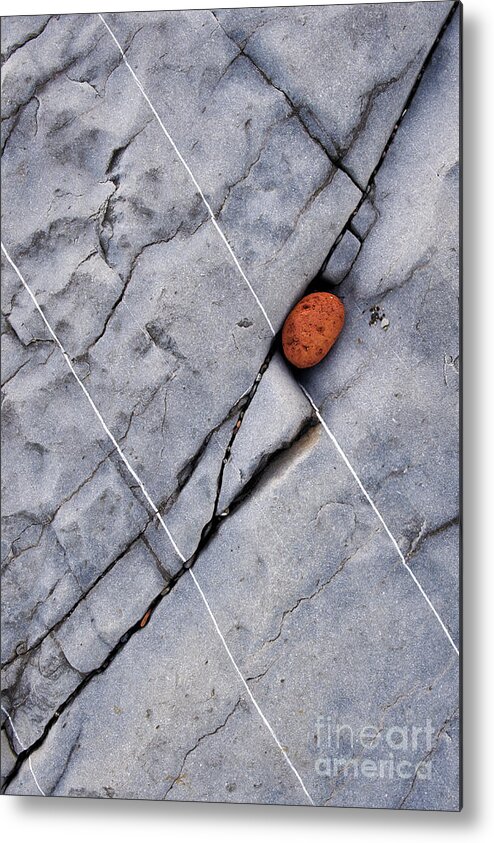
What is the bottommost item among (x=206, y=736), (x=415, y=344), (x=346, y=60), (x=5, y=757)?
(x=206, y=736)

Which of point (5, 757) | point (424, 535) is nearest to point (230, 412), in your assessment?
point (424, 535)

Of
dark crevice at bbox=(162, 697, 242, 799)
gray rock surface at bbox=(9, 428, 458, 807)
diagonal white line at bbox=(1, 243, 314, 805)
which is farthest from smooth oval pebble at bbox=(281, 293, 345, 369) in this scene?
dark crevice at bbox=(162, 697, 242, 799)

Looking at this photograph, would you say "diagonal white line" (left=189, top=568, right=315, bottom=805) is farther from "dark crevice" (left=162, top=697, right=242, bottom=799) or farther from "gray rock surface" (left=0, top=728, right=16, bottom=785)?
"gray rock surface" (left=0, top=728, right=16, bottom=785)

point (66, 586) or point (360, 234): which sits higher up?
point (360, 234)

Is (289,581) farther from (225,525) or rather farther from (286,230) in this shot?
(286,230)

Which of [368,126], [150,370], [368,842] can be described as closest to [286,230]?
[368,126]

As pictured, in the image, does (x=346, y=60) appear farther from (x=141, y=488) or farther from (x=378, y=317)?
(x=141, y=488)
